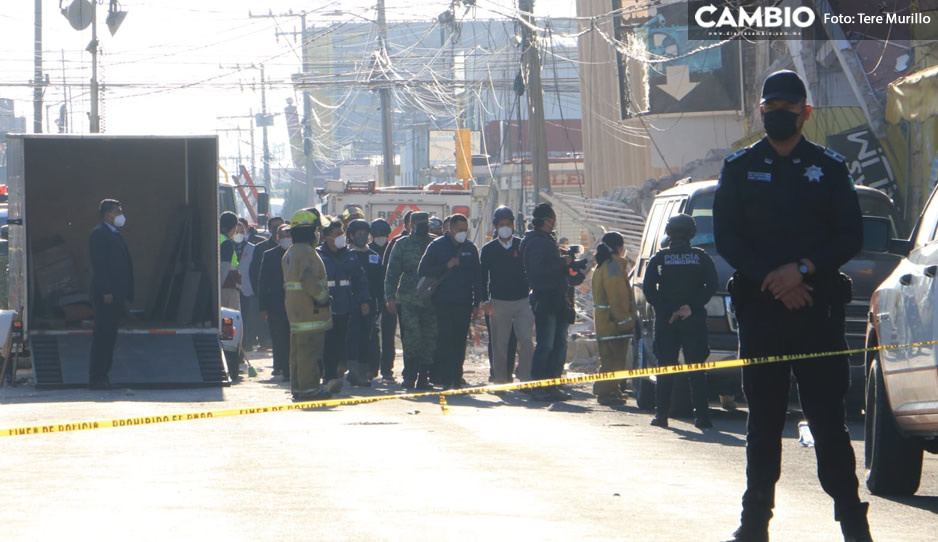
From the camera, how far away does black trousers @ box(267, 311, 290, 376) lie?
1727 cm

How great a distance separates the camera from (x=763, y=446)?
18.2 ft

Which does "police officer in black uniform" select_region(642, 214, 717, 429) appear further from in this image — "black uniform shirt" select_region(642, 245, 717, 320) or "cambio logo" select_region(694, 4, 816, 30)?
"cambio logo" select_region(694, 4, 816, 30)

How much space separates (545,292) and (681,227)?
287 cm

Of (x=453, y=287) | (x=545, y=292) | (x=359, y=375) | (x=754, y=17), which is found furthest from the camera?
(x=754, y=17)

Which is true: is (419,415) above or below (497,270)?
below

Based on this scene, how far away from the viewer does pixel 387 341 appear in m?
17.2

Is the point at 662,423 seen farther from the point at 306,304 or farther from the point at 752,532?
the point at 752,532

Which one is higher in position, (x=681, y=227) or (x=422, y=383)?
(x=681, y=227)

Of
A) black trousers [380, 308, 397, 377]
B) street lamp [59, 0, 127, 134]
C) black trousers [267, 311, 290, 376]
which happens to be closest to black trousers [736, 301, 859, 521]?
black trousers [380, 308, 397, 377]

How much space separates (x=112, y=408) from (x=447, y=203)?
56.0 ft

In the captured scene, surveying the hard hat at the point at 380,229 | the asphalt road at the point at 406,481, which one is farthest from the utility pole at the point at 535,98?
the asphalt road at the point at 406,481

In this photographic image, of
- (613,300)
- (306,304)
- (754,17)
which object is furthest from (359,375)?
(754,17)

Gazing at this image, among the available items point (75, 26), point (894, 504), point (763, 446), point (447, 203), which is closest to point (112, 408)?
point (894, 504)

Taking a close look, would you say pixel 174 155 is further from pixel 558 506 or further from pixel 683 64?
pixel 683 64
